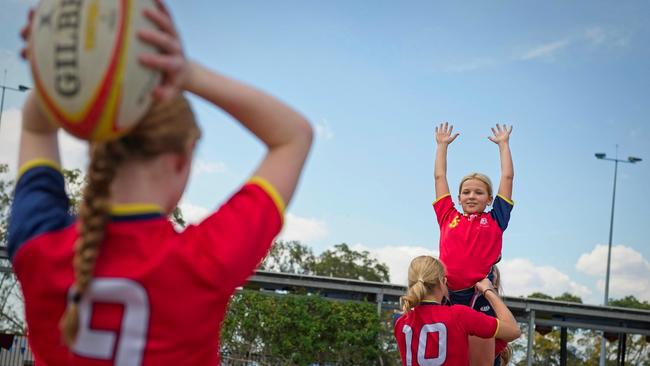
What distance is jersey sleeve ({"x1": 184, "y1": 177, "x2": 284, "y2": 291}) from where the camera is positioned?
1801 mm

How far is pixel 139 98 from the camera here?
1.68m

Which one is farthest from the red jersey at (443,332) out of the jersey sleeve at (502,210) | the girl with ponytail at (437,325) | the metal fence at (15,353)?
the metal fence at (15,353)

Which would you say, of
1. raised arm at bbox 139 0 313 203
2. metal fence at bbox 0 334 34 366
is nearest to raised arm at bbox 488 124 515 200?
raised arm at bbox 139 0 313 203

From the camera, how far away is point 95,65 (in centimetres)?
164

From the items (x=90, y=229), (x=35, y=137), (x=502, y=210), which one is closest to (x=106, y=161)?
(x=90, y=229)

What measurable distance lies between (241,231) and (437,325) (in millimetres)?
4237

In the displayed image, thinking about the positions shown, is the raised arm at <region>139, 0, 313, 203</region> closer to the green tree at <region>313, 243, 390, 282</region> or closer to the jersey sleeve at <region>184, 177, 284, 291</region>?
the jersey sleeve at <region>184, 177, 284, 291</region>

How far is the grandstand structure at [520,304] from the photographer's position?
27.9 m

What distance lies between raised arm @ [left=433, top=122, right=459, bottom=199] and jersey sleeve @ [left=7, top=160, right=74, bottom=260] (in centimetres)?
515

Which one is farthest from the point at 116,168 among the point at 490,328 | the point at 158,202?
the point at 490,328

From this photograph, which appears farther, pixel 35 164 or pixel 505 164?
pixel 505 164

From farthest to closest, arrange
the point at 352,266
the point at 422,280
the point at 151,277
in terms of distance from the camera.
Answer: the point at 352,266 < the point at 422,280 < the point at 151,277

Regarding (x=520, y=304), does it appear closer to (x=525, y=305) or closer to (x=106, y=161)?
(x=525, y=305)

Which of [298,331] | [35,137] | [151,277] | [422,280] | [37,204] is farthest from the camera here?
[298,331]
